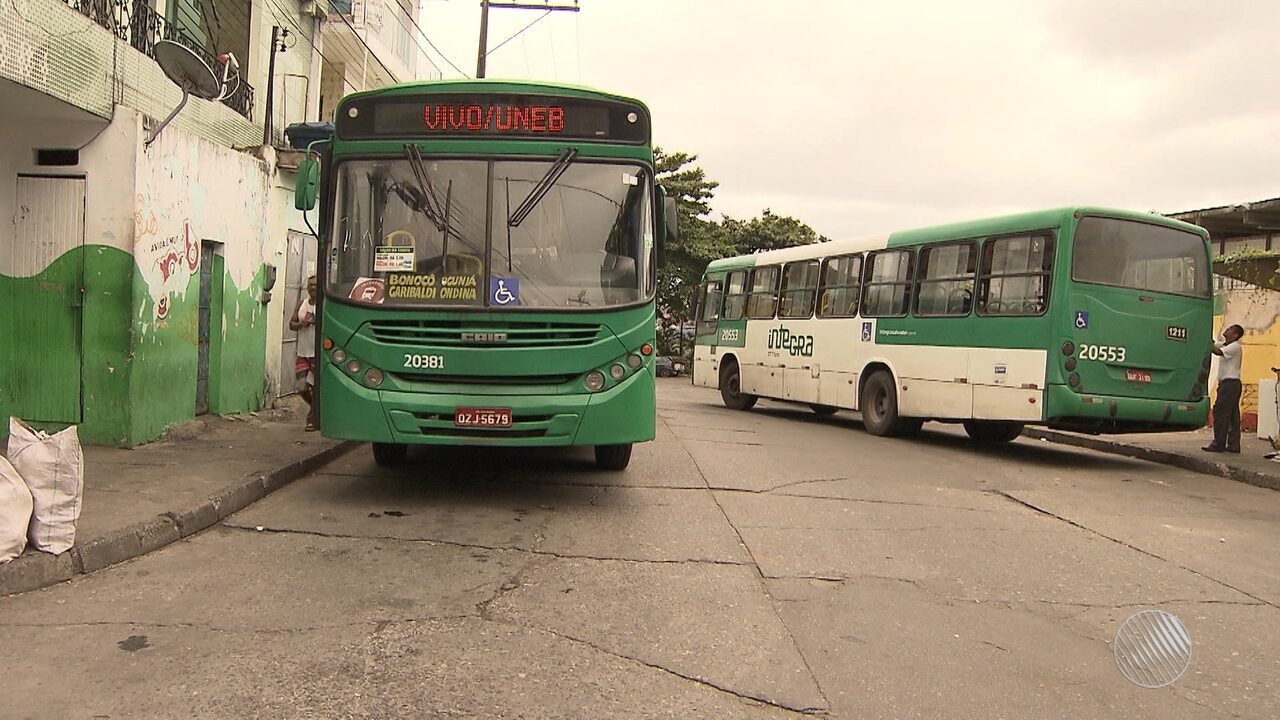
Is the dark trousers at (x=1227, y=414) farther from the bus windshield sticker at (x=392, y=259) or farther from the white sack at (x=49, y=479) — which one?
the white sack at (x=49, y=479)

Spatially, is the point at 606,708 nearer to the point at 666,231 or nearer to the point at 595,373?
the point at 595,373

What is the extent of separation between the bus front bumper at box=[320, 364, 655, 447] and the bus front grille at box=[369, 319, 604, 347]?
0.37 meters

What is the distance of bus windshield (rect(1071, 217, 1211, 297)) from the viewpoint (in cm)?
1080

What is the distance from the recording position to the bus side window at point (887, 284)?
1340 centimetres

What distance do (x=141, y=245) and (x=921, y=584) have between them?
719cm

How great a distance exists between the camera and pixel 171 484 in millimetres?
7152

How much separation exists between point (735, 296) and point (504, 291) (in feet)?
38.5

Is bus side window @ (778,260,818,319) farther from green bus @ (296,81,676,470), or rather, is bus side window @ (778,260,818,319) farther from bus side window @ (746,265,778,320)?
green bus @ (296,81,676,470)

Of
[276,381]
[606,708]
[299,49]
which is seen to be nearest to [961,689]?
[606,708]

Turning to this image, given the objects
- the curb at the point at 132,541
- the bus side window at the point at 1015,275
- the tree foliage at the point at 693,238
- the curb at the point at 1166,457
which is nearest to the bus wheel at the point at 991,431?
the curb at the point at 1166,457

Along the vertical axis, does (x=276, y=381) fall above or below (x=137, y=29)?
below

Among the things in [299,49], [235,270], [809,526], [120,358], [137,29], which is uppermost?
[299,49]

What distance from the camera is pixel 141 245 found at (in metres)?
8.75

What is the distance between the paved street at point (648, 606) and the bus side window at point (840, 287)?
20.1 feet
